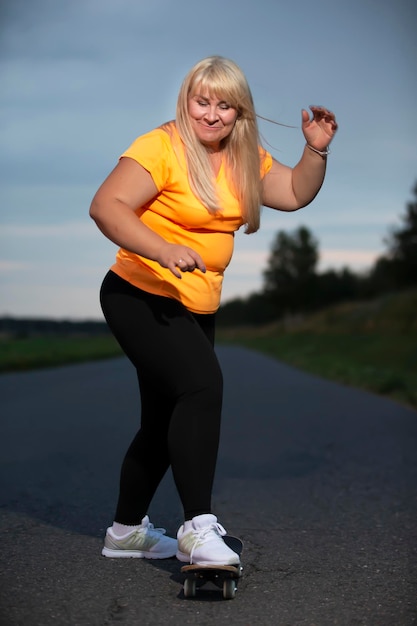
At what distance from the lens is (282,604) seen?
3170 mm

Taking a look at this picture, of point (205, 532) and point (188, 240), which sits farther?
point (188, 240)

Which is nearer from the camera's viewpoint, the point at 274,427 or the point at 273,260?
the point at 274,427

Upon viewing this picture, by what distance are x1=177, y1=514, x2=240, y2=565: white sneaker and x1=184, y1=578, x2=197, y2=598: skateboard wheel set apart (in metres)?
0.07

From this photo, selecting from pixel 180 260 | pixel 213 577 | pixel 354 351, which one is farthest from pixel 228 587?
pixel 354 351

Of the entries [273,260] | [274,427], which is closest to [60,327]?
[274,427]

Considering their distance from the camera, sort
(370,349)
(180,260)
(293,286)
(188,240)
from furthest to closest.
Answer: (293,286)
(370,349)
(188,240)
(180,260)

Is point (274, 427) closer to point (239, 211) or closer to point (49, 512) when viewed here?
point (49, 512)

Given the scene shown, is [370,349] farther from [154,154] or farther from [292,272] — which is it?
[292,272]

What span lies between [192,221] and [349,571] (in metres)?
1.40

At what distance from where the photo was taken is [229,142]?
11.4 feet

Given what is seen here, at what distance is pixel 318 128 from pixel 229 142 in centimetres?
35

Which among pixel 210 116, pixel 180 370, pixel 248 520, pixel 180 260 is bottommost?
pixel 248 520

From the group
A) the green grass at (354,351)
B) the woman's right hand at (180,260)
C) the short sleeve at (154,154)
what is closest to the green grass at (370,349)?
the green grass at (354,351)

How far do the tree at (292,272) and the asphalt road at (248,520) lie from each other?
94.6 m
